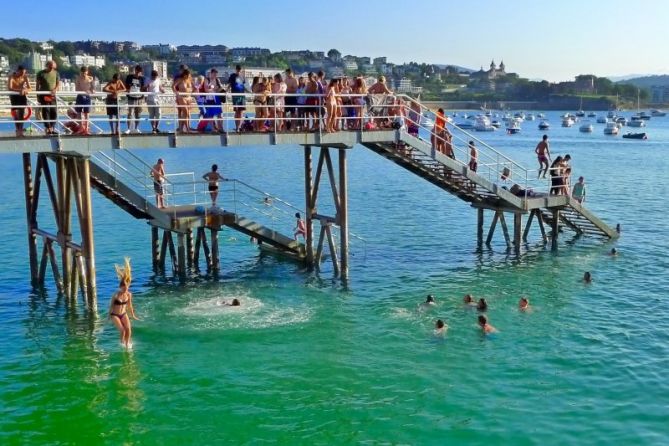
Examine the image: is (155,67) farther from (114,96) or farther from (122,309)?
(122,309)

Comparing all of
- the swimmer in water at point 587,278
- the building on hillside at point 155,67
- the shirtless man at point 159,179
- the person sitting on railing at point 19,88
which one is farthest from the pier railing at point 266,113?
the swimmer in water at point 587,278

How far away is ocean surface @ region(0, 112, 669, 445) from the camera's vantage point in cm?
1589

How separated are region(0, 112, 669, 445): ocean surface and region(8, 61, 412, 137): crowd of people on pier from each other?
5.73m

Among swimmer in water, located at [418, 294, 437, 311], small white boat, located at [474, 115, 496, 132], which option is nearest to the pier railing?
swimmer in water, located at [418, 294, 437, 311]

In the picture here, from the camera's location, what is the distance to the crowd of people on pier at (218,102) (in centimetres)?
2056

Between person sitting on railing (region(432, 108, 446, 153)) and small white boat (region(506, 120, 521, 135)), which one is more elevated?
person sitting on railing (region(432, 108, 446, 153))

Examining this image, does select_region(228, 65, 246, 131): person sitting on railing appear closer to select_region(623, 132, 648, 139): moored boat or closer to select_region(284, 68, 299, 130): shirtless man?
select_region(284, 68, 299, 130): shirtless man

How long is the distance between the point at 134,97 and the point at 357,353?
32.2 ft

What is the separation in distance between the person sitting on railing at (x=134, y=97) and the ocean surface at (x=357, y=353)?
5.83 meters

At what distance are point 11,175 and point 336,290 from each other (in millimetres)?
54273

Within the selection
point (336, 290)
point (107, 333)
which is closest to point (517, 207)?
point (336, 290)

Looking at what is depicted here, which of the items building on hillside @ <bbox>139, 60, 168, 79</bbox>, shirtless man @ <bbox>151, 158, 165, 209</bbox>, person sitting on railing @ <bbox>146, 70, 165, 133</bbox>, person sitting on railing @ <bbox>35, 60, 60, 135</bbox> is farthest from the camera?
building on hillside @ <bbox>139, 60, 168, 79</bbox>

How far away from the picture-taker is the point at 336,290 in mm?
26031

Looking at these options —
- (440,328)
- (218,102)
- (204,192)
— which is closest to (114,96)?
(218,102)
